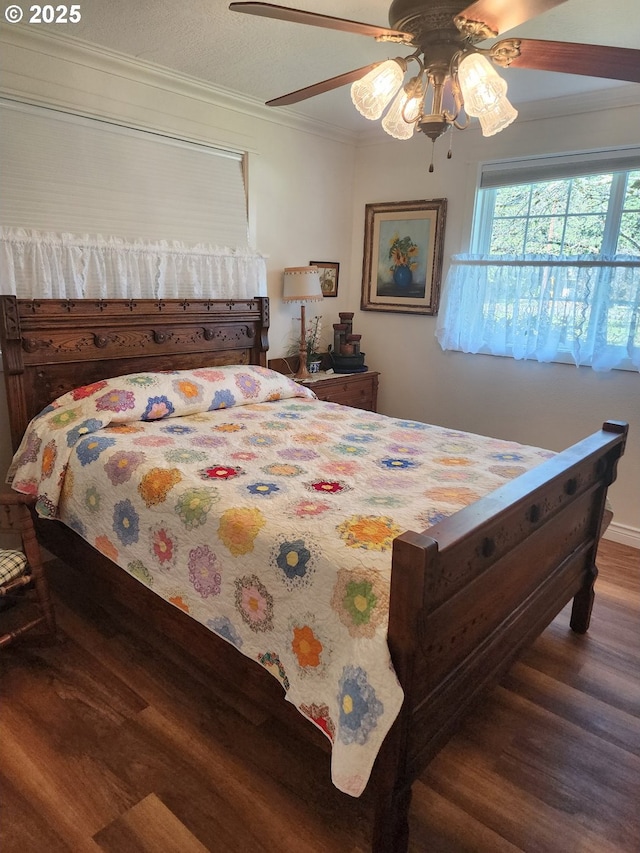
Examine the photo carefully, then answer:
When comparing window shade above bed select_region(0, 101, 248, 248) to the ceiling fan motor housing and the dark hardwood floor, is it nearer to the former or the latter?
the ceiling fan motor housing

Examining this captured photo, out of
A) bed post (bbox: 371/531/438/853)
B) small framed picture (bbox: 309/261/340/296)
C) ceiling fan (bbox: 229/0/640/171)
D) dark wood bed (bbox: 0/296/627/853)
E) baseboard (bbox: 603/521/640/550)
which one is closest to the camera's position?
bed post (bbox: 371/531/438/853)

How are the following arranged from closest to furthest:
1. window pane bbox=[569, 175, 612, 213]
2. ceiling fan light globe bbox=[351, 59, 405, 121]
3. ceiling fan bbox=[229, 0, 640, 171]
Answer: ceiling fan bbox=[229, 0, 640, 171] → ceiling fan light globe bbox=[351, 59, 405, 121] → window pane bbox=[569, 175, 612, 213]

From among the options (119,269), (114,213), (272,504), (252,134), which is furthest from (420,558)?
(252,134)

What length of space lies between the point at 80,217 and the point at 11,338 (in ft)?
2.36

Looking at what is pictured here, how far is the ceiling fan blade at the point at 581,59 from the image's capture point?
1.42 metres

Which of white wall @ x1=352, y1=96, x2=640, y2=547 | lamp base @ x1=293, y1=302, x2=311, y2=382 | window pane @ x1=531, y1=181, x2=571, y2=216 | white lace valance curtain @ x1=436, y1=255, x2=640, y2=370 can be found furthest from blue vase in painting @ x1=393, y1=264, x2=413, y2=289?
window pane @ x1=531, y1=181, x2=571, y2=216

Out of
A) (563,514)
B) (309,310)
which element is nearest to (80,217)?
(309,310)

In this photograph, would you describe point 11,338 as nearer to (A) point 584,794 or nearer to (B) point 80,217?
(B) point 80,217

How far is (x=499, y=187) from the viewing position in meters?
3.42

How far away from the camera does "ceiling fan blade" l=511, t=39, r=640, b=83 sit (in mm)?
1425

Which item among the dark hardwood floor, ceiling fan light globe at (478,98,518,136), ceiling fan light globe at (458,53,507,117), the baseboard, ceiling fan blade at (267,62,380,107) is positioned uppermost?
ceiling fan blade at (267,62,380,107)

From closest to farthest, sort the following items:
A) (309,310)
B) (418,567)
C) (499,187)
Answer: (418,567)
(499,187)
(309,310)

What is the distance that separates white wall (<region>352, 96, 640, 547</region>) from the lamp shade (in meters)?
0.74
